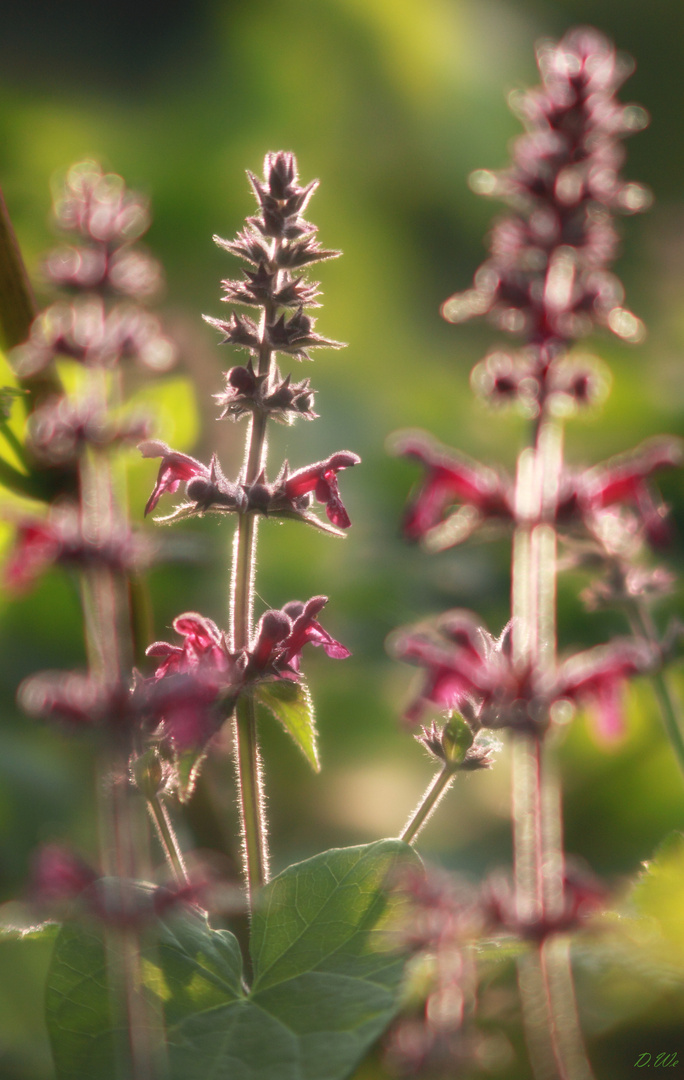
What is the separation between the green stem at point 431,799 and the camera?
0.48 meters

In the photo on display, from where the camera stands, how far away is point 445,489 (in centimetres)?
55

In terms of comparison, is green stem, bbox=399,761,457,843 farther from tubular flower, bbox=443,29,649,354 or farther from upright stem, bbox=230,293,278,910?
tubular flower, bbox=443,29,649,354

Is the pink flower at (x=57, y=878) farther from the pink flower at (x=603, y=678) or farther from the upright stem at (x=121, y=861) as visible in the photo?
the pink flower at (x=603, y=678)

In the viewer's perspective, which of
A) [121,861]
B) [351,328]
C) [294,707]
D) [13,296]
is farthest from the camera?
[351,328]

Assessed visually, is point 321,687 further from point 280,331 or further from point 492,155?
point 492,155

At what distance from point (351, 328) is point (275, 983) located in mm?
1990

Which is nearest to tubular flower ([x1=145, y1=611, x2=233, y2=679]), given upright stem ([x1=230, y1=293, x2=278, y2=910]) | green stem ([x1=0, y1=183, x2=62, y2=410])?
upright stem ([x1=230, y1=293, x2=278, y2=910])

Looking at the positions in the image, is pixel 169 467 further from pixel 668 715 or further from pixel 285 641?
pixel 668 715

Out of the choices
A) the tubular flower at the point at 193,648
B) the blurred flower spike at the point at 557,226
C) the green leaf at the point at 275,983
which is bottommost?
the green leaf at the point at 275,983

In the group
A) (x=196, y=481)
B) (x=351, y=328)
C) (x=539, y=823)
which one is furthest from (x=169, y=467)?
(x=351, y=328)

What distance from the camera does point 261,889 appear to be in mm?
472

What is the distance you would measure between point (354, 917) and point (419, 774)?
719 mm

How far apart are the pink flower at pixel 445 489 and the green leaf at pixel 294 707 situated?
12 centimetres

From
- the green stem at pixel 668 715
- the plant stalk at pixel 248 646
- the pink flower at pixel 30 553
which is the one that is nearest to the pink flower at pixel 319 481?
the plant stalk at pixel 248 646
